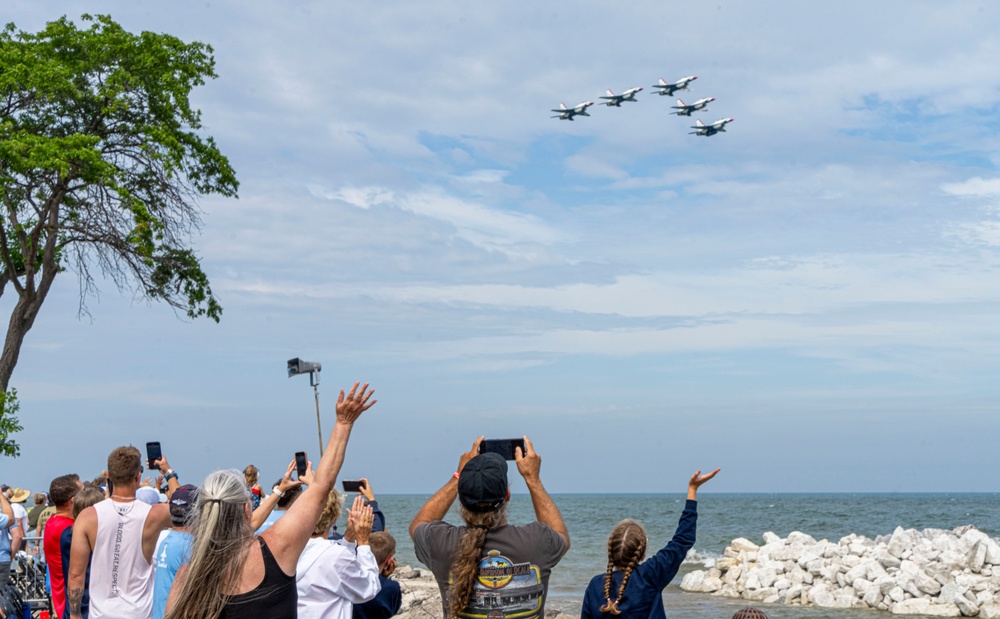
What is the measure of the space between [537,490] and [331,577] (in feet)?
3.25

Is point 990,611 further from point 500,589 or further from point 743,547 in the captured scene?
point 500,589

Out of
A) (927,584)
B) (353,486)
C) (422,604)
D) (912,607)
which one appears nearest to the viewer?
(353,486)

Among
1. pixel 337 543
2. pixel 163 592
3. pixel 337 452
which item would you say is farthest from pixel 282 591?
pixel 163 592

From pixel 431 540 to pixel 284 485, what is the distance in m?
1.19

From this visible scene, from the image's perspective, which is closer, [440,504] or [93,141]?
[440,504]

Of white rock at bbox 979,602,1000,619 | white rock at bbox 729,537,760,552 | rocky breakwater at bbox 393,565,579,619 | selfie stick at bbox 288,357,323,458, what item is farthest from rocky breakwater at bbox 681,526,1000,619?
selfie stick at bbox 288,357,323,458

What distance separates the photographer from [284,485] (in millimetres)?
4723

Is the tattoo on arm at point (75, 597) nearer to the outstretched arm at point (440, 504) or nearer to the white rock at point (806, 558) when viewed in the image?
the outstretched arm at point (440, 504)

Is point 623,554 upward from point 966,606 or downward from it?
upward

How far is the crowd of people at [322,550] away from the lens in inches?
121

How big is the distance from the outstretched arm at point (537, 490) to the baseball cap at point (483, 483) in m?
0.23

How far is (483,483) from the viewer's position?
3.63 m

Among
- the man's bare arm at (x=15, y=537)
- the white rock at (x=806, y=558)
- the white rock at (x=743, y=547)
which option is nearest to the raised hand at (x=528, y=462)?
the man's bare arm at (x=15, y=537)

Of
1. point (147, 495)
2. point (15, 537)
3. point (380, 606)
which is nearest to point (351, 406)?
point (380, 606)
